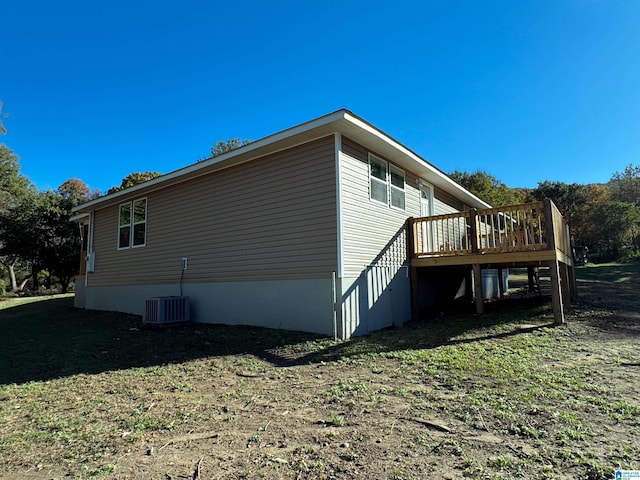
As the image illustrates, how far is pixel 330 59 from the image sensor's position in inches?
429

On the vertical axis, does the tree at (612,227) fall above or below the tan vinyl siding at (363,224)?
above

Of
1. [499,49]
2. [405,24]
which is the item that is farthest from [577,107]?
[405,24]

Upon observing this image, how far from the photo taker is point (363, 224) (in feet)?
24.6

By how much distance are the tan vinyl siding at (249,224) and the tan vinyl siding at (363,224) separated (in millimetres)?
322

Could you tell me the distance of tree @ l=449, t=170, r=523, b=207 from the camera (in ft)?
96.9

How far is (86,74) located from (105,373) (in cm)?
1165

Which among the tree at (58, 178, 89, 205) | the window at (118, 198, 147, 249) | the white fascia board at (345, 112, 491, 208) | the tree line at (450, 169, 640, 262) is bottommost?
the window at (118, 198, 147, 249)

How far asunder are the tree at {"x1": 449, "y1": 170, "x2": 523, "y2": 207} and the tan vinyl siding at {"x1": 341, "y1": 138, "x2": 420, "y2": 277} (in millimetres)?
22932

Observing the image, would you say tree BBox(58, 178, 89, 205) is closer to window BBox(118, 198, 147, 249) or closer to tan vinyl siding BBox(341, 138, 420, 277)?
window BBox(118, 198, 147, 249)

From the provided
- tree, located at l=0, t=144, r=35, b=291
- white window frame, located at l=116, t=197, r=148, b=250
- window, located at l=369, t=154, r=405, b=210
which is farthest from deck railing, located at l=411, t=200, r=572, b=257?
tree, located at l=0, t=144, r=35, b=291

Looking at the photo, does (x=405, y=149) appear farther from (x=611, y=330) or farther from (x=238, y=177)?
(x=611, y=330)

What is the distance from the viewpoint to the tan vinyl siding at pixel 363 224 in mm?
7012

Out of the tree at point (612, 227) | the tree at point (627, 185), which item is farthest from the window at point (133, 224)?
the tree at point (627, 185)

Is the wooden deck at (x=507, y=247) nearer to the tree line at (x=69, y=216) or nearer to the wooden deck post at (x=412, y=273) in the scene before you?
the wooden deck post at (x=412, y=273)
